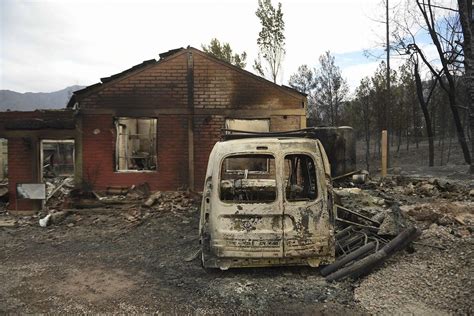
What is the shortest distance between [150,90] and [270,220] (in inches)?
272

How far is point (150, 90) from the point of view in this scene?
10.2m

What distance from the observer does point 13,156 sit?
33.1ft

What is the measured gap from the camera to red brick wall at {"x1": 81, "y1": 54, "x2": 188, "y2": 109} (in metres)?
10.2

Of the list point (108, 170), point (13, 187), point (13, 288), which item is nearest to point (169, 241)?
point (13, 288)

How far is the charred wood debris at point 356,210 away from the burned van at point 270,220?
17.6 inches

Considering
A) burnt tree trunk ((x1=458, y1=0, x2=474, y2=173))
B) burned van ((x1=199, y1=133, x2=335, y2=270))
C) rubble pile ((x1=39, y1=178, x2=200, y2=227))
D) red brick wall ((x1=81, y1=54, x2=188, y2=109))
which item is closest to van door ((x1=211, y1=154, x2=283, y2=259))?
burned van ((x1=199, y1=133, x2=335, y2=270))

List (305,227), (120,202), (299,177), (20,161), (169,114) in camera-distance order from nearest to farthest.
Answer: (305,227)
(299,177)
(120,202)
(20,161)
(169,114)

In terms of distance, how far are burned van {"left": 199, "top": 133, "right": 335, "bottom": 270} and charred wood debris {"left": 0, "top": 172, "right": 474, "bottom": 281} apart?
0.45m

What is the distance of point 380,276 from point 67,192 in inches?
331

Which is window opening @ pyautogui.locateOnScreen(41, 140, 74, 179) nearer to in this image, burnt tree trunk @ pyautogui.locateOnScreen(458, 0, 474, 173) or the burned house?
the burned house

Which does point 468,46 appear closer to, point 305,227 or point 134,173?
point 134,173

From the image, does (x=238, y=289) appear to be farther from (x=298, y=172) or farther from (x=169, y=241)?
(x=169, y=241)

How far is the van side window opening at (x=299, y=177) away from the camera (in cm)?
505

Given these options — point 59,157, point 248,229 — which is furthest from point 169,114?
Answer: point 59,157
